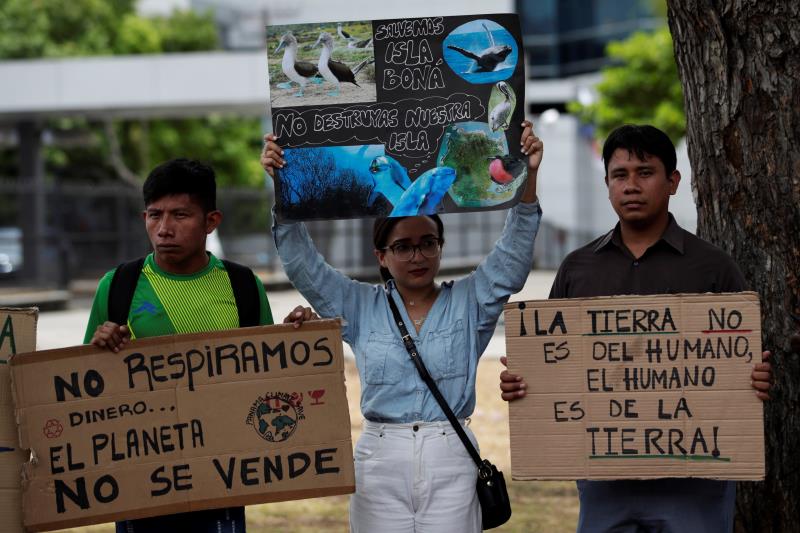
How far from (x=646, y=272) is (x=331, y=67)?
1241 mm

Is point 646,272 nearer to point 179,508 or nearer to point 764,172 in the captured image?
point 764,172

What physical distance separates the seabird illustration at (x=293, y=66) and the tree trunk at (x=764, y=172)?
1.68 meters

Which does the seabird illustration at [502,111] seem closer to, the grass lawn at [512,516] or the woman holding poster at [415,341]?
the woman holding poster at [415,341]

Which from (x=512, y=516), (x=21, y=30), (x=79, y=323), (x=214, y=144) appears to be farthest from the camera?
(x=214, y=144)

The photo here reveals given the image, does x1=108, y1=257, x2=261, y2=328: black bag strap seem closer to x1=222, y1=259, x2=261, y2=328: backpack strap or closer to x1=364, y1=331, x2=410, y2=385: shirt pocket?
x1=222, y1=259, x2=261, y2=328: backpack strap

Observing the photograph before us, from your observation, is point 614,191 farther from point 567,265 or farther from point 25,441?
point 25,441

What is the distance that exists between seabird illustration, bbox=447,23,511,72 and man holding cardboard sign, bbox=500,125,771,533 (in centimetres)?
46

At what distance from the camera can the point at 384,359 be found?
13.1 feet

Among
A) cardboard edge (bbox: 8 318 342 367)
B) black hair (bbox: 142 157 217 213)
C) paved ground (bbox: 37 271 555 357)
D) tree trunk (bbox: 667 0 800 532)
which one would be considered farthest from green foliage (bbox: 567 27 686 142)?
cardboard edge (bbox: 8 318 342 367)

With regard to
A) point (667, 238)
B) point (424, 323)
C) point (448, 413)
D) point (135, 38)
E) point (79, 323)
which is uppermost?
point (135, 38)

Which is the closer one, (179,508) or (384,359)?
(179,508)

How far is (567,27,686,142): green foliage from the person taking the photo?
26.7 meters

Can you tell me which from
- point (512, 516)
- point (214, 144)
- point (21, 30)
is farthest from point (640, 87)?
point (512, 516)

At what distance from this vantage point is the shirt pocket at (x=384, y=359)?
13.0 feet
